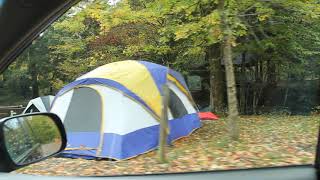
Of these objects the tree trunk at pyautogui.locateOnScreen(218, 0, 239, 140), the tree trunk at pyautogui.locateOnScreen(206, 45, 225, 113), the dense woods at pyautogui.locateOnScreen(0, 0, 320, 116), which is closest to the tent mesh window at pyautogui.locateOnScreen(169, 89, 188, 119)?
the dense woods at pyautogui.locateOnScreen(0, 0, 320, 116)

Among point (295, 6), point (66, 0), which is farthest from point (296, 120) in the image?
point (295, 6)

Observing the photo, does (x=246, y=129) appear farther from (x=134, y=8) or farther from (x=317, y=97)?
(x=134, y=8)

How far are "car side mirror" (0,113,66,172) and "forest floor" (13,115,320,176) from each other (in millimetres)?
91

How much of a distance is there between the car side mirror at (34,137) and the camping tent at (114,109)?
14.1 feet

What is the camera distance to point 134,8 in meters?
5.70

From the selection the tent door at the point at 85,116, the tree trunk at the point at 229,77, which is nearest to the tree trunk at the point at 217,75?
→ the tree trunk at the point at 229,77

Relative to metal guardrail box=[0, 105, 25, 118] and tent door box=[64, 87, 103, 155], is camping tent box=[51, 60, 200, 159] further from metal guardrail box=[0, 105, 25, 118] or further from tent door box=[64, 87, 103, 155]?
metal guardrail box=[0, 105, 25, 118]

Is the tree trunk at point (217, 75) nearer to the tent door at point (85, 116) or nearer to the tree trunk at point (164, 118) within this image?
the tree trunk at point (164, 118)

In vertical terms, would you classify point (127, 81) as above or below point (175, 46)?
below

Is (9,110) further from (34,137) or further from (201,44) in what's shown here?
(201,44)

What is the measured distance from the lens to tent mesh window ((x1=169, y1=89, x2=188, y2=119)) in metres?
6.63

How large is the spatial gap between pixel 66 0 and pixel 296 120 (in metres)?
1.27

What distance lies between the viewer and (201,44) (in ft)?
18.7

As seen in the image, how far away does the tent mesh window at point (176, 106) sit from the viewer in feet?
21.7
